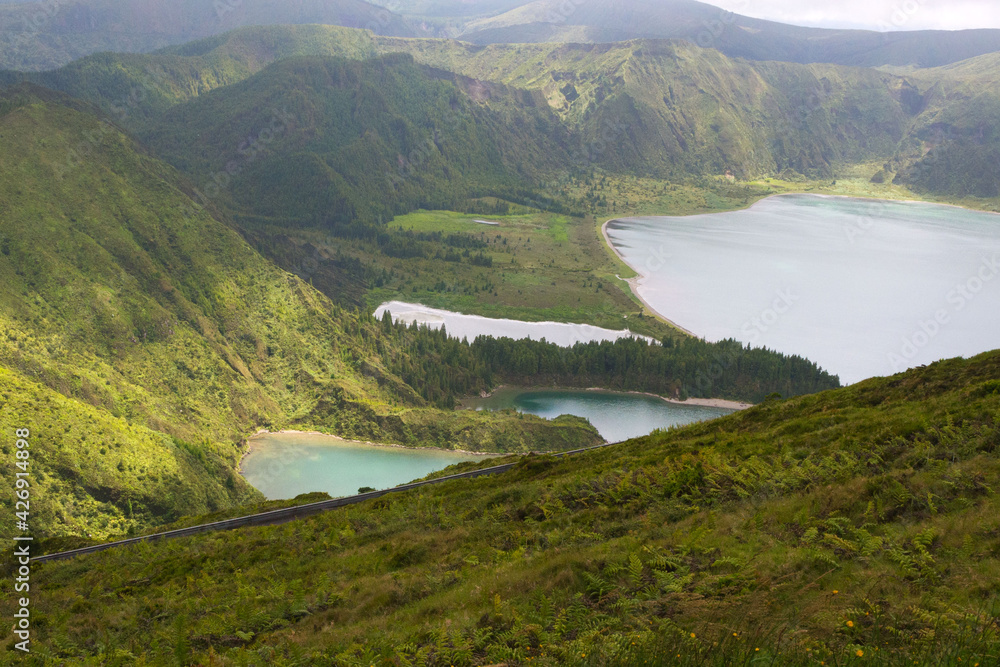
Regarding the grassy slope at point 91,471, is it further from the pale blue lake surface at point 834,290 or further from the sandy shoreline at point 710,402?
the pale blue lake surface at point 834,290

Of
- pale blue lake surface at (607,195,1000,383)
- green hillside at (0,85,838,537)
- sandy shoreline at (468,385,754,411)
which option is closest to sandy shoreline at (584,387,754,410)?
sandy shoreline at (468,385,754,411)

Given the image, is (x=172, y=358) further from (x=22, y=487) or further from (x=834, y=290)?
(x=834, y=290)

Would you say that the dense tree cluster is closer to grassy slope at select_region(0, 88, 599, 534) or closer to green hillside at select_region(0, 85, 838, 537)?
green hillside at select_region(0, 85, 838, 537)

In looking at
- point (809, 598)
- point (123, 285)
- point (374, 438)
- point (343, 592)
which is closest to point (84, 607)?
point (343, 592)

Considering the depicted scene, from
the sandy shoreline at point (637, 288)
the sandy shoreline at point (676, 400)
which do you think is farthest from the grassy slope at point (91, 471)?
the sandy shoreline at point (637, 288)

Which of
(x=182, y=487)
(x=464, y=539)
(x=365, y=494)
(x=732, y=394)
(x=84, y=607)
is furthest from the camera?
(x=732, y=394)

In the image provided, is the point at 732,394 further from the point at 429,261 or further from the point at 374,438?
the point at 429,261
